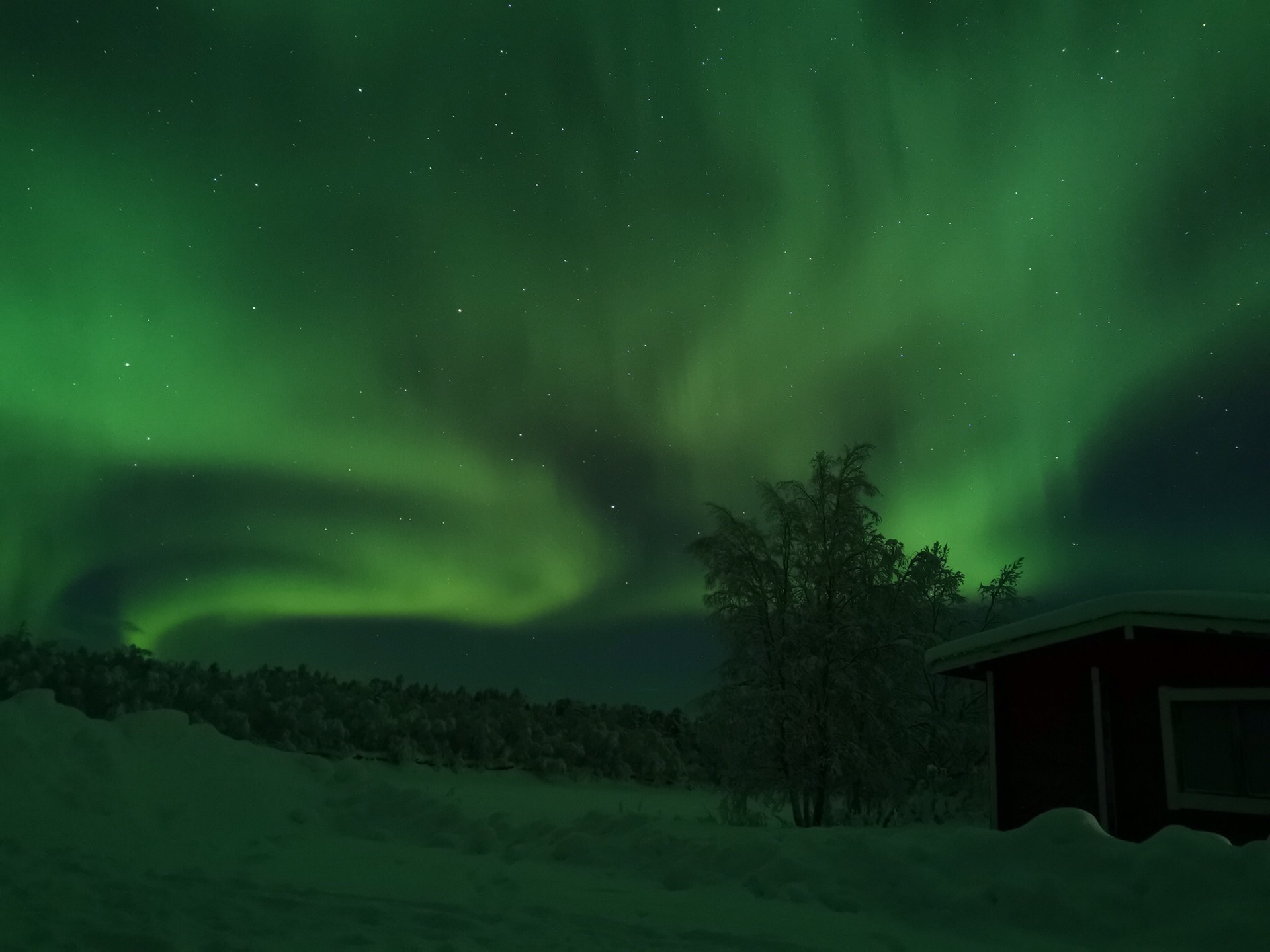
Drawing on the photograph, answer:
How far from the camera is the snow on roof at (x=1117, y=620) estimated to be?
9.26 m

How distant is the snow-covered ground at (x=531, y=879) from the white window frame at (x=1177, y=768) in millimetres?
3104

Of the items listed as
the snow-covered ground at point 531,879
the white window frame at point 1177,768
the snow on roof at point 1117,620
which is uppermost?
the snow on roof at point 1117,620

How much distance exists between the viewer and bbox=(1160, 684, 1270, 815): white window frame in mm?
9347

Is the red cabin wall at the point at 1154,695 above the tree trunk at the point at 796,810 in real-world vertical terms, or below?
above

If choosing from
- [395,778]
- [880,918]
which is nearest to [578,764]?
[395,778]

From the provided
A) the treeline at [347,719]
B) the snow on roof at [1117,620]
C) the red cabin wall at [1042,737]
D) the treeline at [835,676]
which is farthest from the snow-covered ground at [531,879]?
the treeline at [347,719]

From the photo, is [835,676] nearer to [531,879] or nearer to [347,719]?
[531,879]

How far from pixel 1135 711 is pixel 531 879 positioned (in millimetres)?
7599

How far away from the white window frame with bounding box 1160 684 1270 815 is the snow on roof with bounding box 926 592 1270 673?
2.80 ft

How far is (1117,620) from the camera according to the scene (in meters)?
10.3

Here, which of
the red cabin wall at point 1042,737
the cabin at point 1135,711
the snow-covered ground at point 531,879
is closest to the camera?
the snow-covered ground at point 531,879

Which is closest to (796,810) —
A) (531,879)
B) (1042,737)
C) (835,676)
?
(835,676)

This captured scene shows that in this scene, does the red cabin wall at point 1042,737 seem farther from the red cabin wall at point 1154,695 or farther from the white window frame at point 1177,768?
the white window frame at point 1177,768

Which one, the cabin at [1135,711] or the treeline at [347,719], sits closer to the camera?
the cabin at [1135,711]
